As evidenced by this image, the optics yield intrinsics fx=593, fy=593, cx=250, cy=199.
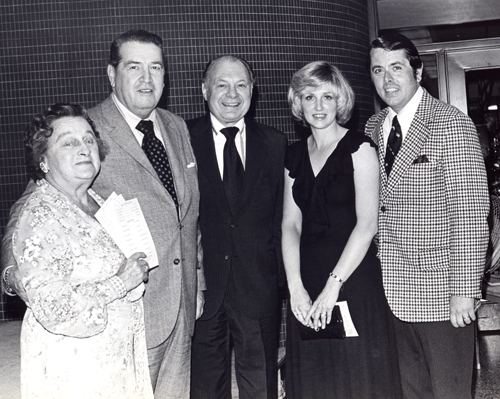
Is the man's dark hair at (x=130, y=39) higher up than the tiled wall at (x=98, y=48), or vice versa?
the tiled wall at (x=98, y=48)

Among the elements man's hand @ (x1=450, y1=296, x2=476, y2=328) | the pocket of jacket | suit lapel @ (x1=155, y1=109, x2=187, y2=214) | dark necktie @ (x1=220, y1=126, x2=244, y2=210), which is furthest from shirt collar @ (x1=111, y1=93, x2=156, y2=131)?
man's hand @ (x1=450, y1=296, x2=476, y2=328)

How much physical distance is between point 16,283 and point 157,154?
2.64ft

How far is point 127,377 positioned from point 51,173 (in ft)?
2.54

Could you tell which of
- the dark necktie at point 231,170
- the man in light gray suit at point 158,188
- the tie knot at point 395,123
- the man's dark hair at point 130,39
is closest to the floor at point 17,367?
the man in light gray suit at point 158,188

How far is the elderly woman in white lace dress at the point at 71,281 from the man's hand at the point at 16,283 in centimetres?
6

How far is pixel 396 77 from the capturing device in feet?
8.26

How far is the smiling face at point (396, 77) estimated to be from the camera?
252cm

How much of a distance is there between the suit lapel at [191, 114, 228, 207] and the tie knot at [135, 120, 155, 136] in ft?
0.89

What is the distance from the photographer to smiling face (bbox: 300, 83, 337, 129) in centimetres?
262

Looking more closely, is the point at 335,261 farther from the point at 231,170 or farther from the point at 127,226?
the point at 127,226

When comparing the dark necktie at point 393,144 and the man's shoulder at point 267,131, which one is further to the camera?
the man's shoulder at point 267,131

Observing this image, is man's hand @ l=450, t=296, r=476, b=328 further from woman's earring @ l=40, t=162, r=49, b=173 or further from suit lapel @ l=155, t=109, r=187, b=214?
woman's earring @ l=40, t=162, r=49, b=173

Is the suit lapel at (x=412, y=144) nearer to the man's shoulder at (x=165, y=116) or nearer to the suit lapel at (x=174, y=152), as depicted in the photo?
the suit lapel at (x=174, y=152)

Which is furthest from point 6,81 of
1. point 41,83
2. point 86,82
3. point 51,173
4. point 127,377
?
point 127,377
